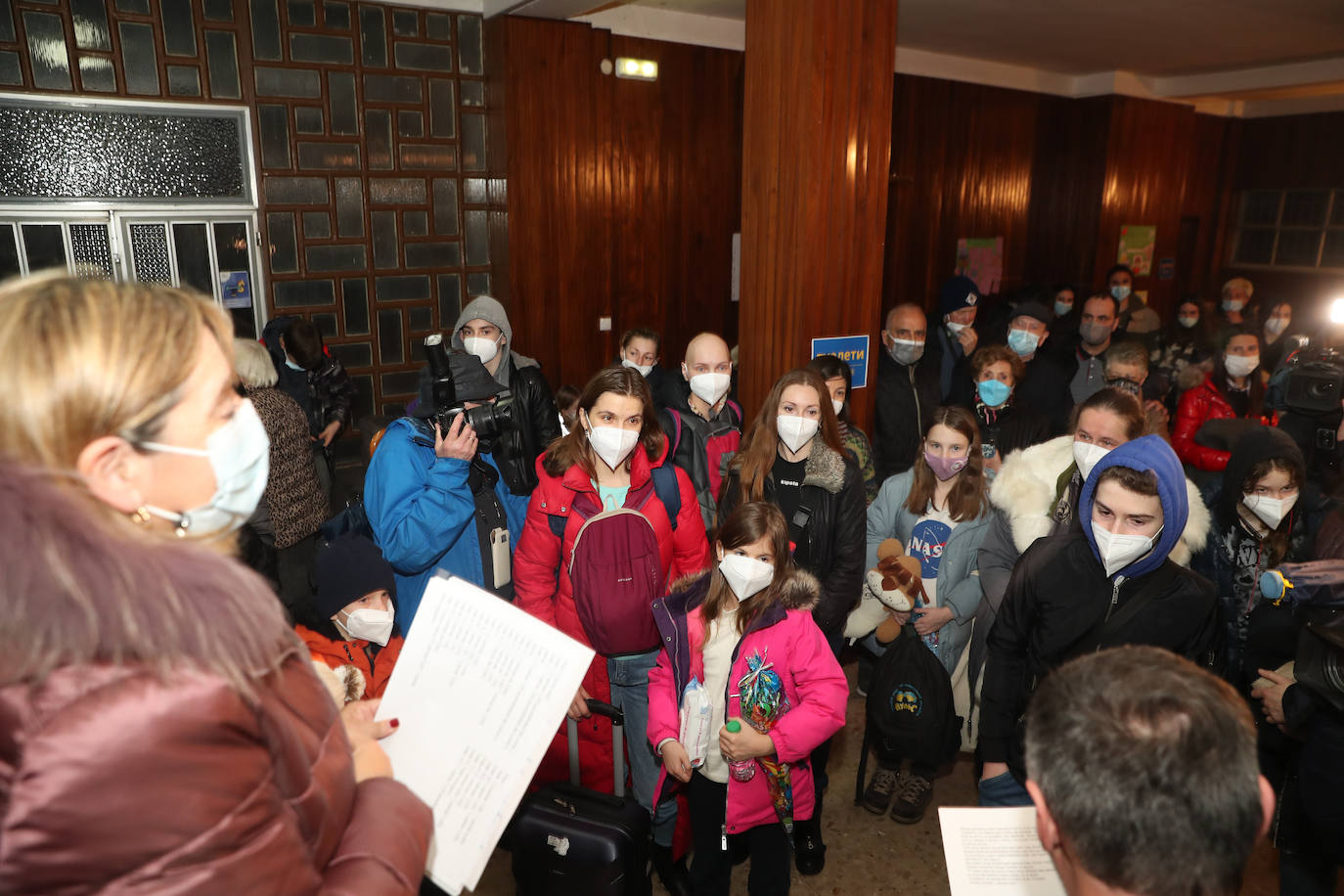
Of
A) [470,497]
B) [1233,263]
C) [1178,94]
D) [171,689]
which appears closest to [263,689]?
[171,689]

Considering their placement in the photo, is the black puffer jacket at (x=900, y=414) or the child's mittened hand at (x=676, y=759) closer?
the child's mittened hand at (x=676, y=759)

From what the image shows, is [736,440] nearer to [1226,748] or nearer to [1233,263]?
[1226,748]

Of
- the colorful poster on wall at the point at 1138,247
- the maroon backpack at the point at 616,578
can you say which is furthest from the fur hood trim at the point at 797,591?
the colorful poster on wall at the point at 1138,247

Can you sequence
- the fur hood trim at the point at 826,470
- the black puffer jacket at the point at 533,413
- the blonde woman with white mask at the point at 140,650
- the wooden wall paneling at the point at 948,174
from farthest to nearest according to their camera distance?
the wooden wall paneling at the point at 948,174 < the black puffer jacket at the point at 533,413 < the fur hood trim at the point at 826,470 < the blonde woman with white mask at the point at 140,650

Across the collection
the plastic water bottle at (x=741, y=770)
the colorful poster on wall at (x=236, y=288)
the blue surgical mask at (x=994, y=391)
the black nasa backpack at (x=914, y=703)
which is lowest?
the black nasa backpack at (x=914, y=703)

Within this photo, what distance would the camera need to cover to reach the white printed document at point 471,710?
124 centimetres

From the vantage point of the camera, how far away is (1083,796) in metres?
1.00

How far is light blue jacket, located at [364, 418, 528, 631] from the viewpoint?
102 inches

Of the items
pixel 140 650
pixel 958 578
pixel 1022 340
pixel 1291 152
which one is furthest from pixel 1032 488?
pixel 1291 152

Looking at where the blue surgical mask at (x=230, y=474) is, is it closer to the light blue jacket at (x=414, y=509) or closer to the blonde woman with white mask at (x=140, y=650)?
the blonde woman with white mask at (x=140, y=650)

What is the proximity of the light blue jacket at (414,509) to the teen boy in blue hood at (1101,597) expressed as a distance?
1.68 m

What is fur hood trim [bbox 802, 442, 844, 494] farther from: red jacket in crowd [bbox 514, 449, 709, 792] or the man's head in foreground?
the man's head in foreground

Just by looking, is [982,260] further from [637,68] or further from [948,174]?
[637,68]

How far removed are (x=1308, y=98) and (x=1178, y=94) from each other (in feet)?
8.04
